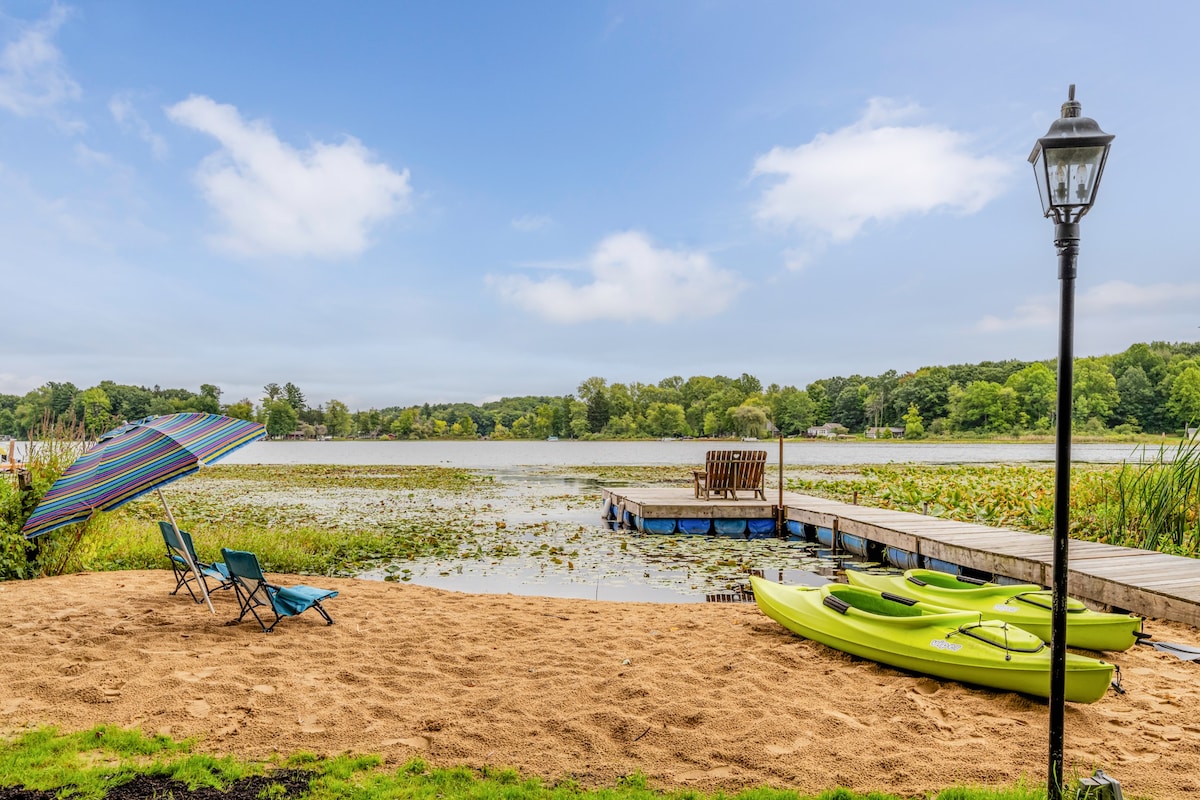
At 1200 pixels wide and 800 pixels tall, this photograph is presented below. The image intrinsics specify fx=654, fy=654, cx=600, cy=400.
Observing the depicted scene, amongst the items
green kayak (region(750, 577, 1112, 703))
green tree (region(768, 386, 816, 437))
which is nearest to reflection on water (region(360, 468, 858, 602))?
green kayak (region(750, 577, 1112, 703))

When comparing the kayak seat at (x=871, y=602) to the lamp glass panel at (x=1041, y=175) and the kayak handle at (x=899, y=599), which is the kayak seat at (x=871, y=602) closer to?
the kayak handle at (x=899, y=599)

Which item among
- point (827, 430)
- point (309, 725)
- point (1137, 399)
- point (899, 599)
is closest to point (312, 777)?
point (309, 725)

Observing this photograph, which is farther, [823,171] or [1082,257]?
[823,171]

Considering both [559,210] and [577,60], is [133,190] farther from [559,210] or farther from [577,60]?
[559,210]

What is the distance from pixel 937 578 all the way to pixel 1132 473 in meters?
6.72

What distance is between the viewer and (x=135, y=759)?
3291 millimetres

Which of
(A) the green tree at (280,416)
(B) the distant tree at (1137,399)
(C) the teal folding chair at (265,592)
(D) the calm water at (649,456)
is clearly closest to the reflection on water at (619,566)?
(C) the teal folding chair at (265,592)

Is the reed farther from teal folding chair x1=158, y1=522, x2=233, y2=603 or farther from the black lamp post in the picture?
teal folding chair x1=158, y1=522, x2=233, y2=603

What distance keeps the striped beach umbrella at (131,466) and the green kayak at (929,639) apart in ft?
16.2

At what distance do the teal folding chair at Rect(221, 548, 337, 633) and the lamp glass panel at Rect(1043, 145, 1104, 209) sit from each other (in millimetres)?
5826

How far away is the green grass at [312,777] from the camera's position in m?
2.93

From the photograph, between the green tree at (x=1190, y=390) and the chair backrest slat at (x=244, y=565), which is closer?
the chair backrest slat at (x=244, y=565)

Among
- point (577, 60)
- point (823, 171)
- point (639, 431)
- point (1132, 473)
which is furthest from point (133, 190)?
point (639, 431)

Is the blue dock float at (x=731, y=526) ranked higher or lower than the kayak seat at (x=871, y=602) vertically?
lower
